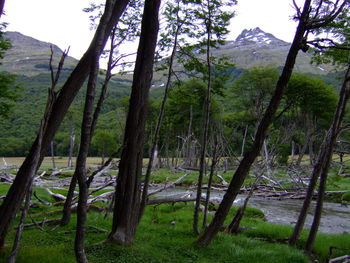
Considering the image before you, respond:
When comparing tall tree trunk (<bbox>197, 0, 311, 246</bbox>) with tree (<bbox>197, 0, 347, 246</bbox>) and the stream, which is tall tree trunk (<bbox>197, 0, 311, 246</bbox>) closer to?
tree (<bbox>197, 0, 347, 246</bbox>)

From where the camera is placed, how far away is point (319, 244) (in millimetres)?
8508

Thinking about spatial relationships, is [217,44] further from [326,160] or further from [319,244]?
[319,244]

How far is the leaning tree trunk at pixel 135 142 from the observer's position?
19.6 ft

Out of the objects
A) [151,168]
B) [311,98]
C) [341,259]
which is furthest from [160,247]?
[311,98]

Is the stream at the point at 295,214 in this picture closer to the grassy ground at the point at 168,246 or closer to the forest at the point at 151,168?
the forest at the point at 151,168

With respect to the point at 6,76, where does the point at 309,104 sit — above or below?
above

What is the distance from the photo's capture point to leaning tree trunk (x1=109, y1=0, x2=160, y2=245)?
597 cm

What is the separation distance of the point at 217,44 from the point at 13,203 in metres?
6.99

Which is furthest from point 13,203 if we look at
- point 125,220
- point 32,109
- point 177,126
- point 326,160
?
point 32,109

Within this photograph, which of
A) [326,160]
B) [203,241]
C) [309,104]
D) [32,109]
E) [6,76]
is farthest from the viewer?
[32,109]

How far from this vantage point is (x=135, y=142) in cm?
611

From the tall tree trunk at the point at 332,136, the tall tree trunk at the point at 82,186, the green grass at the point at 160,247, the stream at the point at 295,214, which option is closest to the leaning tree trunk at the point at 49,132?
the green grass at the point at 160,247

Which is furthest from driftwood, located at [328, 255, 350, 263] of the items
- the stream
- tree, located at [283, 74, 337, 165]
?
tree, located at [283, 74, 337, 165]

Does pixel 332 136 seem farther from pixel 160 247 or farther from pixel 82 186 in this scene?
pixel 82 186
